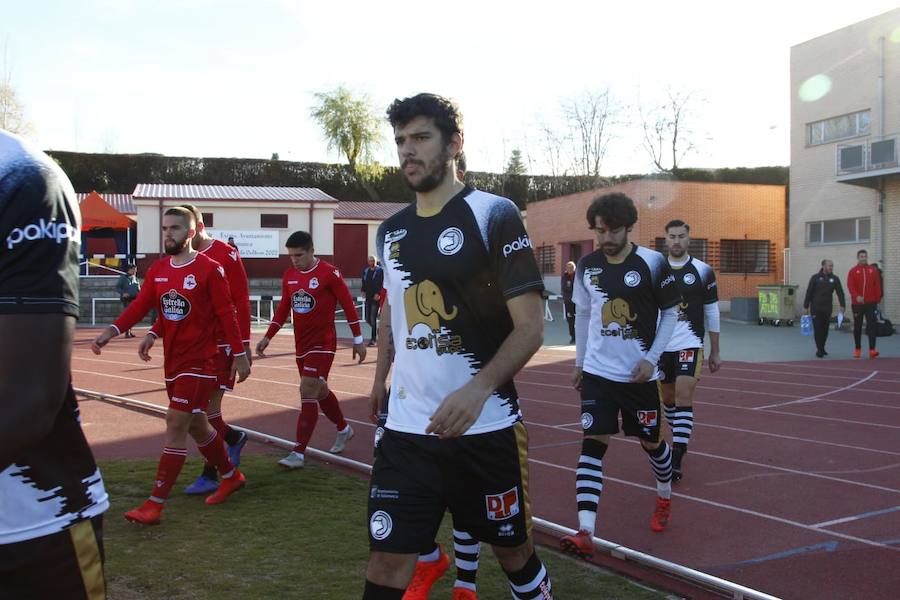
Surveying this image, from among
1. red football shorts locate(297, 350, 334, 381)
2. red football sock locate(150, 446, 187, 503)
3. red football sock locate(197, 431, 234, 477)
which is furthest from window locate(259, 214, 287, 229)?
red football sock locate(150, 446, 187, 503)

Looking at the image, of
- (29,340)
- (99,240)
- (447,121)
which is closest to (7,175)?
(29,340)

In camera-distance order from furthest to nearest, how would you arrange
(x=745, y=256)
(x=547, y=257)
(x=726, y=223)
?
1. (x=547, y=257)
2. (x=745, y=256)
3. (x=726, y=223)

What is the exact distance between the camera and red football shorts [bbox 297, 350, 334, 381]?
7516 mm

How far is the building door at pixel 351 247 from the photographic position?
125ft

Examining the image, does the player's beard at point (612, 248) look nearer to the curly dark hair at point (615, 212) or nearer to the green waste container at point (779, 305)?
the curly dark hair at point (615, 212)

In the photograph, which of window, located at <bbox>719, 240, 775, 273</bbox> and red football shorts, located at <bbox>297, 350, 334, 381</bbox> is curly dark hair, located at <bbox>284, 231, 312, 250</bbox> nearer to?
red football shorts, located at <bbox>297, 350, 334, 381</bbox>

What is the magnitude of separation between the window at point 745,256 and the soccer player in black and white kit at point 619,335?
3135 cm

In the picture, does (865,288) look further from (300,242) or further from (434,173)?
(434,173)

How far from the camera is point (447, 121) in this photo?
3.03 metres

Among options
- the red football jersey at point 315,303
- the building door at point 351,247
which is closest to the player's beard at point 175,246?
the red football jersey at point 315,303

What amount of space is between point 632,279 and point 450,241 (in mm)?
2612

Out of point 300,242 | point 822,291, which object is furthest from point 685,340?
point 822,291

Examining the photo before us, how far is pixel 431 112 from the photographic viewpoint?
3004 mm

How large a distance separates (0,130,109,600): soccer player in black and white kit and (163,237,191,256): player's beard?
4.29m
